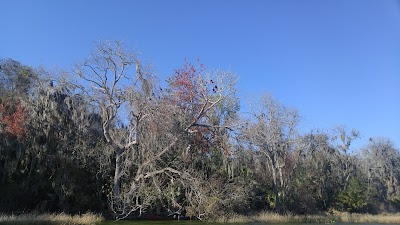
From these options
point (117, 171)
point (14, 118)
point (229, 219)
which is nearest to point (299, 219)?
point (229, 219)

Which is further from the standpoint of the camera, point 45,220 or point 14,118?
point 14,118

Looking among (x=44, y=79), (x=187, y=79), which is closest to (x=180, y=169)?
(x=187, y=79)

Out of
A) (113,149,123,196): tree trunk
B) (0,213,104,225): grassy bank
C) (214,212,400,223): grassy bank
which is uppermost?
(113,149,123,196): tree trunk

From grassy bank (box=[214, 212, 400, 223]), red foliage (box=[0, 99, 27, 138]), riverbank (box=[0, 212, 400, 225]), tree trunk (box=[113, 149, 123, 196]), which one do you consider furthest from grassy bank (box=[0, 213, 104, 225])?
grassy bank (box=[214, 212, 400, 223])

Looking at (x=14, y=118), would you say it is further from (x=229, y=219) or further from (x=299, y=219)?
(x=299, y=219)

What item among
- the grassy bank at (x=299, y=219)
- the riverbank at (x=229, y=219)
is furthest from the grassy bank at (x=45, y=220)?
the grassy bank at (x=299, y=219)

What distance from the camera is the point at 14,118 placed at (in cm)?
2339

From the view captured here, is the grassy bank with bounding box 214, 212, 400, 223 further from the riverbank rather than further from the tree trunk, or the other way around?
the tree trunk

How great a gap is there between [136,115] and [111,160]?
449 centimetres

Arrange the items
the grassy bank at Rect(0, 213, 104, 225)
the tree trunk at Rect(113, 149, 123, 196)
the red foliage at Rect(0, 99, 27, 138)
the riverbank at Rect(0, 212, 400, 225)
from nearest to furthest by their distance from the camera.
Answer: the grassy bank at Rect(0, 213, 104, 225), the riverbank at Rect(0, 212, 400, 225), the red foliage at Rect(0, 99, 27, 138), the tree trunk at Rect(113, 149, 123, 196)

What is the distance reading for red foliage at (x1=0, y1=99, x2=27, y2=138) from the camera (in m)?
22.5

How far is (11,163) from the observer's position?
23.4 metres

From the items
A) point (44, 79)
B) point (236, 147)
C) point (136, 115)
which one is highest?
point (44, 79)

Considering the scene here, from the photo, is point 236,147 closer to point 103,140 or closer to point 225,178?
point 225,178
